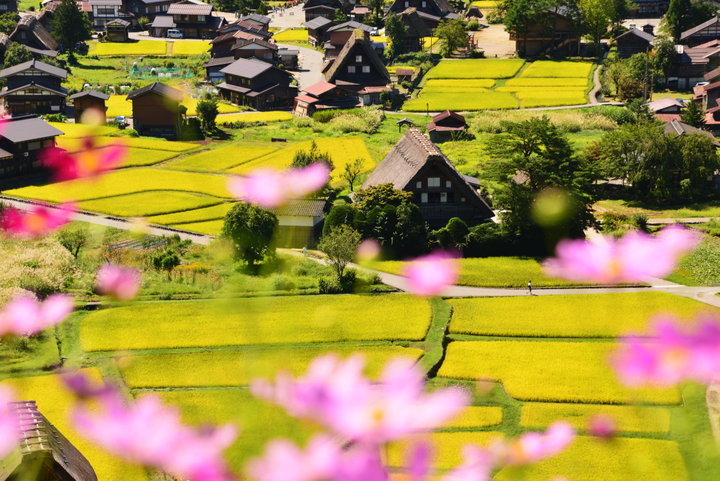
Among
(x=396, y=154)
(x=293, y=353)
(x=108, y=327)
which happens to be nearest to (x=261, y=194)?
(x=293, y=353)

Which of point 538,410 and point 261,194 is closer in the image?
point 261,194

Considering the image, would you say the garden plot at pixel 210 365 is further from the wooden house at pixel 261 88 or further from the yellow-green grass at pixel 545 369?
the wooden house at pixel 261 88

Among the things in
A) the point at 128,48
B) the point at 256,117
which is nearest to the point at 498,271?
the point at 256,117

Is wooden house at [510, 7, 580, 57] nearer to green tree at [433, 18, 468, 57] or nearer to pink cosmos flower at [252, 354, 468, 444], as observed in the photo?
green tree at [433, 18, 468, 57]

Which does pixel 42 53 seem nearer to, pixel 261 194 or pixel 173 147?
pixel 173 147

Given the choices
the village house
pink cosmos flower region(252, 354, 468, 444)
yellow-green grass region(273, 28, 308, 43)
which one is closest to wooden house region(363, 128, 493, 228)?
pink cosmos flower region(252, 354, 468, 444)

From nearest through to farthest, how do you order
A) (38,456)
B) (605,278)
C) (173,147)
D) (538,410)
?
(605,278)
(38,456)
(538,410)
(173,147)

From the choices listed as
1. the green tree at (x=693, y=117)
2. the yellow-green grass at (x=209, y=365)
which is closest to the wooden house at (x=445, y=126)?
the green tree at (x=693, y=117)
